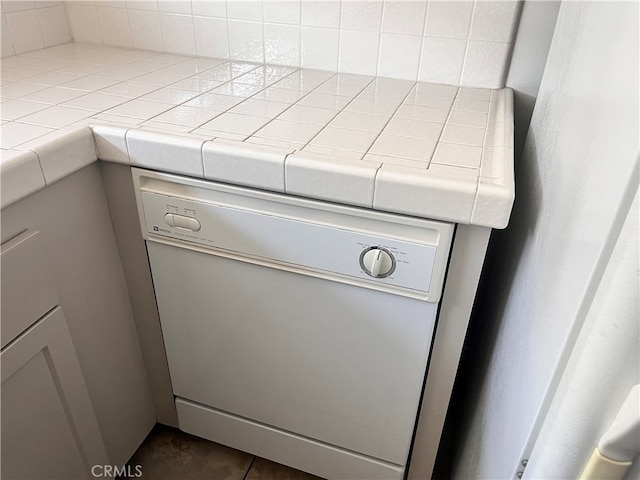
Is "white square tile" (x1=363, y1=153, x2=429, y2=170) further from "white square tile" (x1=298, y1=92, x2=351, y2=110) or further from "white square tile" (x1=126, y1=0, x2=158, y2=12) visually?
"white square tile" (x1=126, y1=0, x2=158, y2=12)

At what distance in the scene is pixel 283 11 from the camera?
1169mm

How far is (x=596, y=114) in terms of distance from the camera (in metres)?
0.51

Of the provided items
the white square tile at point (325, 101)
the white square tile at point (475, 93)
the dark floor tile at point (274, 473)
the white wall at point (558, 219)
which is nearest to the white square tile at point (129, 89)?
the white square tile at point (325, 101)

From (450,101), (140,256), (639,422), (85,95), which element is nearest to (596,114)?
(639,422)

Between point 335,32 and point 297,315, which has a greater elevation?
point 335,32

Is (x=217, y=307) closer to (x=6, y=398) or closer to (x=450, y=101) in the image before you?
(x=6, y=398)

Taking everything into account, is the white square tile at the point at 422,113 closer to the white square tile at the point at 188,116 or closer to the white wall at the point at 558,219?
the white wall at the point at 558,219

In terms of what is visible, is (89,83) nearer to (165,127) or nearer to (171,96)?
(171,96)

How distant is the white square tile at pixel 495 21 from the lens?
1.02 metres

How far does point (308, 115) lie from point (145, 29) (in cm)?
65

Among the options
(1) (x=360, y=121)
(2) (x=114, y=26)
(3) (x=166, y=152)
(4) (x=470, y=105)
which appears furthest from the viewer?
(2) (x=114, y=26)

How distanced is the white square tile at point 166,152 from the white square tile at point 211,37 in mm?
538

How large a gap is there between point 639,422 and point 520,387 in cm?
29

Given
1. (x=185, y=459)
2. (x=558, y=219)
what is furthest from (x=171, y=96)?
(x=185, y=459)
